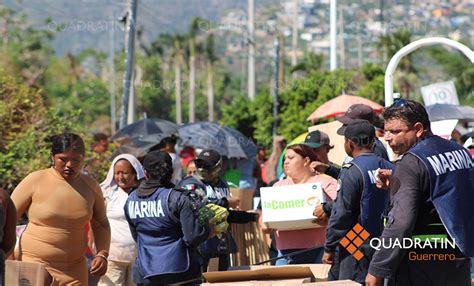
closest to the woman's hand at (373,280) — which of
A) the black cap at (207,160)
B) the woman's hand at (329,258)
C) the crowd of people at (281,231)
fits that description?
the crowd of people at (281,231)

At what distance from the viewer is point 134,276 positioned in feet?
27.0

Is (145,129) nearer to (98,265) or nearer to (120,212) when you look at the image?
(120,212)

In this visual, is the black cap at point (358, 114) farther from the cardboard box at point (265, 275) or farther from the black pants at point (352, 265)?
the cardboard box at point (265, 275)

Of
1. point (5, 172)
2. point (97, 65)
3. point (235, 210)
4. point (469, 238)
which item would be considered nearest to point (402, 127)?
point (469, 238)

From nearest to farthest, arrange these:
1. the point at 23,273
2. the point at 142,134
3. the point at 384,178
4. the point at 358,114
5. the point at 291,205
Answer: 1. the point at 384,178
2. the point at 23,273
3. the point at 291,205
4. the point at 358,114
5. the point at 142,134

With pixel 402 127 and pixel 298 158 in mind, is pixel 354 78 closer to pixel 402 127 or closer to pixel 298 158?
pixel 298 158

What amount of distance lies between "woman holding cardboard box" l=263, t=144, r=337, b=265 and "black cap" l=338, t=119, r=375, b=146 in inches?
52.9

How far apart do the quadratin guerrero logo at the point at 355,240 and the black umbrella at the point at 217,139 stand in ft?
29.3

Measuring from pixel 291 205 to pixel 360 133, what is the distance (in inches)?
52.1

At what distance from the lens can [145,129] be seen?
1702 centimetres

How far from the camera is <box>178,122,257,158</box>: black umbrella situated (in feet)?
56.4

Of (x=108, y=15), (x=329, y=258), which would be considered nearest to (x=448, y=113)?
(x=329, y=258)

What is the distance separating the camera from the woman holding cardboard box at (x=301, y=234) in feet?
31.0

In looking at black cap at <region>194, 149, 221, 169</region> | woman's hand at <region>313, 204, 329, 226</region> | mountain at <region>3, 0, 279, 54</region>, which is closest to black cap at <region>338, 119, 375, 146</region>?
woman's hand at <region>313, 204, 329, 226</region>
